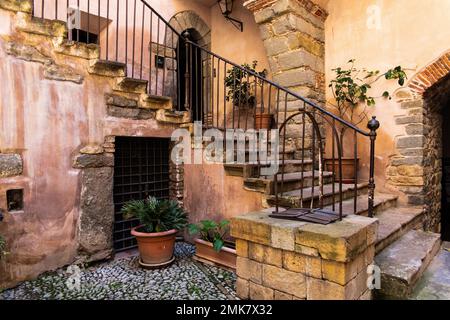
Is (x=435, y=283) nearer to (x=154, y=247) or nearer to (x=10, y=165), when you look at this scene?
(x=154, y=247)

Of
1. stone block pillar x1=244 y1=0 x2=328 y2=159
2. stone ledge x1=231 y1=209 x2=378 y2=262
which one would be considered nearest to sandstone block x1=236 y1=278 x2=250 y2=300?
stone ledge x1=231 y1=209 x2=378 y2=262

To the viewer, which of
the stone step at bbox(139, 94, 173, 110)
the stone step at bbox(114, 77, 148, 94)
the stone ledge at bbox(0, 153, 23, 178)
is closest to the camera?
the stone ledge at bbox(0, 153, 23, 178)

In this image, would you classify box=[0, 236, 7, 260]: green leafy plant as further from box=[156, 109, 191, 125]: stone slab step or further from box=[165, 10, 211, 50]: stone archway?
box=[165, 10, 211, 50]: stone archway

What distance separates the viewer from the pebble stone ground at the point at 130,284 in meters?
2.58

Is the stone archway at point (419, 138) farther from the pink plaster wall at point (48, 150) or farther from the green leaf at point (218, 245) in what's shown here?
the green leaf at point (218, 245)

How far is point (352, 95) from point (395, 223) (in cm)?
A: 195

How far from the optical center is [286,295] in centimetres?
216

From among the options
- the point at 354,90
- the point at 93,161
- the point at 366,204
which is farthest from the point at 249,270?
the point at 354,90

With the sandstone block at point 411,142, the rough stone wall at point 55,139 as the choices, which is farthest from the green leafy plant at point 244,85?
the sandstone block at point 411,142

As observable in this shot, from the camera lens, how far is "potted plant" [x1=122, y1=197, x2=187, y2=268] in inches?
125

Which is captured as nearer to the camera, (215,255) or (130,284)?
(130,284)

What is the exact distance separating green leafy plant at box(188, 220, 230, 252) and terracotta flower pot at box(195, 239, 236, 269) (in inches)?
2.8

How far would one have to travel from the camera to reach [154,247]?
3.18m
